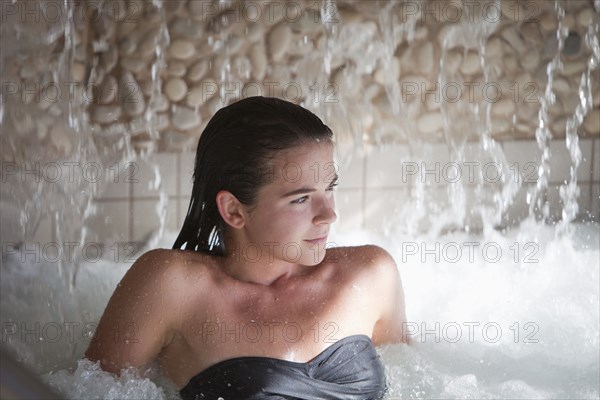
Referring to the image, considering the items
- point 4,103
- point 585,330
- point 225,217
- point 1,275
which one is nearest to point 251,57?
point 4,103

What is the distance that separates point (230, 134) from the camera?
1.83 metres

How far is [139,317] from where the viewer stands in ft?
5.85

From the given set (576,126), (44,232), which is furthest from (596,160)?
(44,232)

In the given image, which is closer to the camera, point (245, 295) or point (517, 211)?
point (245, 295)

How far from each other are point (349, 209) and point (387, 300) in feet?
5.94

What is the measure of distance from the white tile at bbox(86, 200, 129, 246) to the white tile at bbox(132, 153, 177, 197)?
8 centimetres

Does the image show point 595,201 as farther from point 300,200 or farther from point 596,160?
point 300,200

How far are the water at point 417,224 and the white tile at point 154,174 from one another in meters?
0.02

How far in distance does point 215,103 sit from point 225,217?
72.0 inches

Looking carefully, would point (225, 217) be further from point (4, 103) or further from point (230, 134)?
point (4, 103)

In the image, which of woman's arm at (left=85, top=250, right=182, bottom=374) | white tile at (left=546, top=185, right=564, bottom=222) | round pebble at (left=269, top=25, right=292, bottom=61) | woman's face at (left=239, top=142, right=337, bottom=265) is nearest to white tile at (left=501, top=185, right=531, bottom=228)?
white tile at (left=546, top=185, right=564, bottom=222)

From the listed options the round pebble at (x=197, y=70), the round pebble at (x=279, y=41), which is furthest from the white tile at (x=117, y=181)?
the round pebble at (x=279, y=41)

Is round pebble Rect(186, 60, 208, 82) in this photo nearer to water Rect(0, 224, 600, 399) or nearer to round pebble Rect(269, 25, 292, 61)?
round pebble Rect(269, 25, 292, 61)

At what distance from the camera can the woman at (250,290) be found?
1.81 m
